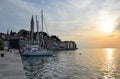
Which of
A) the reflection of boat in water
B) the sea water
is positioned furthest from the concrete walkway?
the reflection of boat in water

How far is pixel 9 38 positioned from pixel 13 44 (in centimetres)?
646

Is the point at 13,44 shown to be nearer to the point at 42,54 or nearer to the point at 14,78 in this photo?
the point at 42,54

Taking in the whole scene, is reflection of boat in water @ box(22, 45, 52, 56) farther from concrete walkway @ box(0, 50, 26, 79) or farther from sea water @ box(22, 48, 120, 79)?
concrete walkway @ box(0, 50, 26, 79)

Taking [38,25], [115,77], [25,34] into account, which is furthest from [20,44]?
[115,77]

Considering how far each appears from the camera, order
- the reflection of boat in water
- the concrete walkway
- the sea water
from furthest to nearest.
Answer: the reflection of boat in water < the sea water < the concrete walkway

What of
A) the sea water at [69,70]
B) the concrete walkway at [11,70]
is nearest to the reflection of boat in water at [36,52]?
the sea water at [69,70]

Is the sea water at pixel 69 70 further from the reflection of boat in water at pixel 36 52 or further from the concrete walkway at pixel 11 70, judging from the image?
the reflection of boat in water at pixel 36 52

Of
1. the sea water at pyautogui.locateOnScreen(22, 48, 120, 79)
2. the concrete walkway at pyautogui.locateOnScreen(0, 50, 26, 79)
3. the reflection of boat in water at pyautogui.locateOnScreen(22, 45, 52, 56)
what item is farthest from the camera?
the reflection of boat in water at pyautogui.locateOnScreen(22, 45, 52, 56)

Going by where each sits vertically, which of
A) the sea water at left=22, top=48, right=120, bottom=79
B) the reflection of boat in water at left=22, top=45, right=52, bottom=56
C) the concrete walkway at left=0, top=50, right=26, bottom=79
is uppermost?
the reflection of boat in water at left=22, top=45, right=52, bottom=56

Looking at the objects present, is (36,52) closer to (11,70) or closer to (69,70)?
(69,70)

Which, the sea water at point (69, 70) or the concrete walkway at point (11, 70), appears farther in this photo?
the sea water at point (69, 70)

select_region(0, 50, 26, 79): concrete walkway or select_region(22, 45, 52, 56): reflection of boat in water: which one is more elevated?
select_region(22, 45, 52, 56): reflection of boat in water

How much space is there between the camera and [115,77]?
30.0m

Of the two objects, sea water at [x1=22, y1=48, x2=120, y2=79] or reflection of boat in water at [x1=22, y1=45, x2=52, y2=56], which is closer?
sea water at [x1=22, y1=48, x2=120, y2=79]
